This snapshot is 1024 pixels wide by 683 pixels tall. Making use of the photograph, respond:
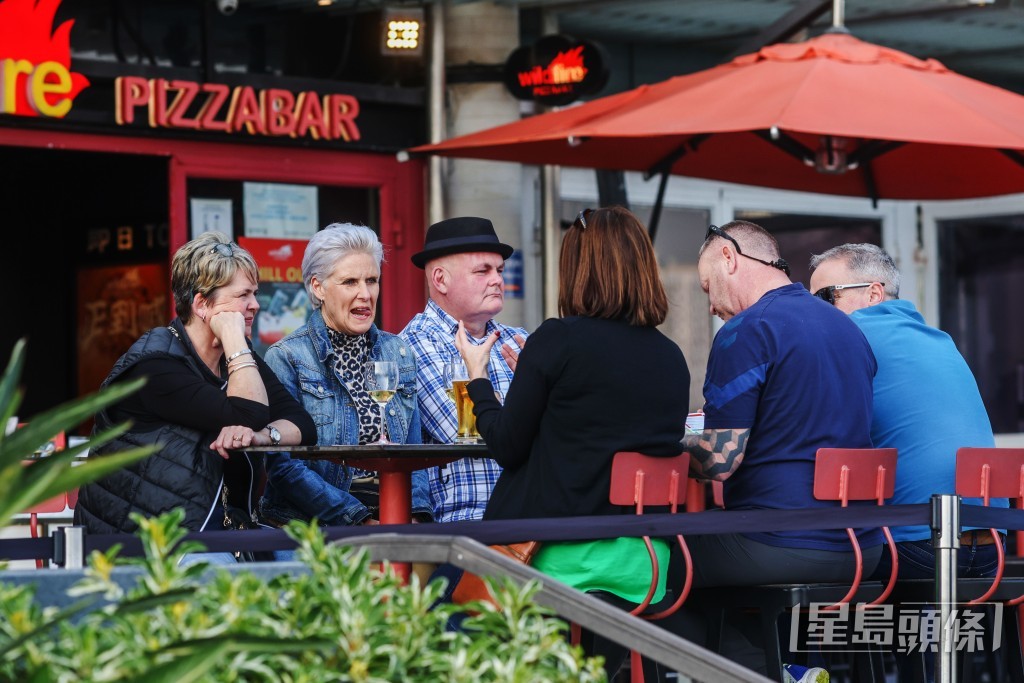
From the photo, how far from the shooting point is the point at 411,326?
493 centimetres

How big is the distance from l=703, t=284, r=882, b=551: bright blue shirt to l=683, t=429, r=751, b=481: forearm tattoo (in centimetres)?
2

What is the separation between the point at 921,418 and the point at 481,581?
1.52 m

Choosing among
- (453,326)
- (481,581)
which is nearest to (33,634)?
(481,581)

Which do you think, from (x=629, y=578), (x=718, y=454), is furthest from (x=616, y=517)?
(x=718, y=454)

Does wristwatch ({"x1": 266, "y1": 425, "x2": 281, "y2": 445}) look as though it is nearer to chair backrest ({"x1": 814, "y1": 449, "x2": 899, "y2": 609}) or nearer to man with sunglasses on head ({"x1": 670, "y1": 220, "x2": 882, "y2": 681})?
man with sunglasses on head ({"x1": 670, "y1": 220, "x2": 882, "y2": 681})

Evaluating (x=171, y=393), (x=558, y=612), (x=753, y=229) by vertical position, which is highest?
(x=753, y=229)

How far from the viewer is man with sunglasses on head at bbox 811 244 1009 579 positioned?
4473 millimetres

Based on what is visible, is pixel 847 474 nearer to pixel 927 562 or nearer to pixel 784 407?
pixel 784 407

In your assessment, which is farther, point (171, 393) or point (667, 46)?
point (667, 46)

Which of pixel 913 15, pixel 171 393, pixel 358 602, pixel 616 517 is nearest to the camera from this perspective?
pixel 358 602

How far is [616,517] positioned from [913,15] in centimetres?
554

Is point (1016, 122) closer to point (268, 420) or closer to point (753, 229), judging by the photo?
point (753, 229)

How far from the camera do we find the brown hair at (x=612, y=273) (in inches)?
154

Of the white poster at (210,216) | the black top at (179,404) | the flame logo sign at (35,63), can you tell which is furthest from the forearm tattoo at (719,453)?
the white poster at (210,216)
